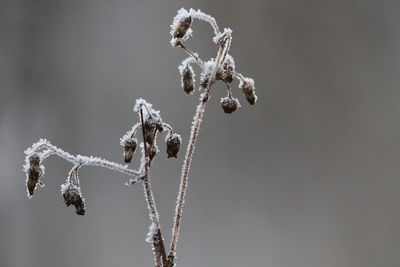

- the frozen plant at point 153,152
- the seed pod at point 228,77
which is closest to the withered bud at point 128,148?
the frozen plant at point 153,152

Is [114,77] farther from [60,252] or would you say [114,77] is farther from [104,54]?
[60,252]

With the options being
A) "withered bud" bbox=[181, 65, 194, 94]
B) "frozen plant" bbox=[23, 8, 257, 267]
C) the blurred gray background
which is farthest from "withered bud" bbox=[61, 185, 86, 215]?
the blurred gray background

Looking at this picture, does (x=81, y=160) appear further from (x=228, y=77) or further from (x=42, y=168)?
(x=228, y=77)

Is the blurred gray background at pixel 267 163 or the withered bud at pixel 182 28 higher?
the blurred gray background at pixel 267 163

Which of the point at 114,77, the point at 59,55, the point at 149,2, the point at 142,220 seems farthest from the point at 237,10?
the point at 142,220

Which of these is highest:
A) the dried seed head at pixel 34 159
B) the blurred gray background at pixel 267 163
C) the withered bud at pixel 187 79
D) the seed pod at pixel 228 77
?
the blurred gray background at pixel 267 163

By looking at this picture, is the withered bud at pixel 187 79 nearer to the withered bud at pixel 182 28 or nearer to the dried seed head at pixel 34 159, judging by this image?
the withered bud at pixel 182 28

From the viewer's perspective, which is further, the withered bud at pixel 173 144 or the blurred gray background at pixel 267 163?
the blurred gray background at pixel 267 163

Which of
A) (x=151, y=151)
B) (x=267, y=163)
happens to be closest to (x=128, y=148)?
(x=151, y=151)

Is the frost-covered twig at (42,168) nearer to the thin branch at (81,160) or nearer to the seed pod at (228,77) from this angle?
the thin branch at (81,160)
